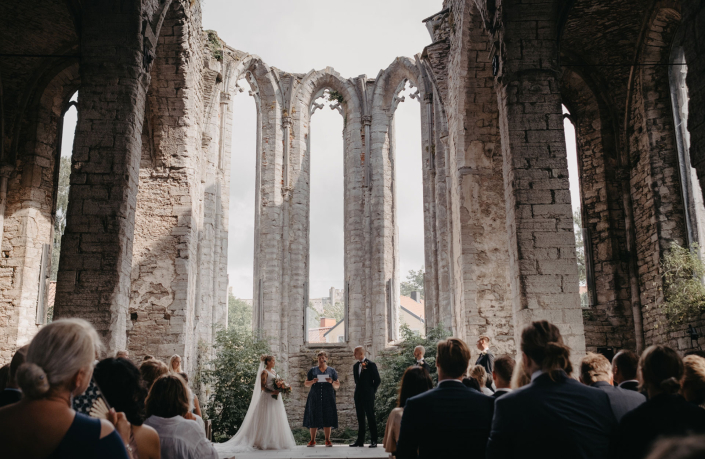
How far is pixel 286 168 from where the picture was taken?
1745cm

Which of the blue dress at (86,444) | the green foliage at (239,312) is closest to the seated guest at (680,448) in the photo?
the blue dress at (86,444)

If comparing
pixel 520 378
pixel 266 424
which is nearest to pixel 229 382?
pixel 266 424

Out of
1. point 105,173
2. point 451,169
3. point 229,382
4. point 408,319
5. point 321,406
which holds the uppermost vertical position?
point 451,169

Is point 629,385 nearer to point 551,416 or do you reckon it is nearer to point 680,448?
point 551,416

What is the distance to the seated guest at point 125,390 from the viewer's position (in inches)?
98.2

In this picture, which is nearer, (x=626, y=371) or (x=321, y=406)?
(x=626, y=371)

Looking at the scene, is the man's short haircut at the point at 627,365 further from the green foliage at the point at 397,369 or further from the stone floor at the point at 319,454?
the green foliage at the point at 397,369

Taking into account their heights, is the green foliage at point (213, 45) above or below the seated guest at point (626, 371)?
above

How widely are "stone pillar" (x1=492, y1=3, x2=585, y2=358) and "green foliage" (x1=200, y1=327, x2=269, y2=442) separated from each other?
617 centimetres

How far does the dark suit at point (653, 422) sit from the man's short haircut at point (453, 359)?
77cm

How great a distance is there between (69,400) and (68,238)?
636 cm

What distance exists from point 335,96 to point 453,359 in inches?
647

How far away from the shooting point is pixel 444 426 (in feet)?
8.83

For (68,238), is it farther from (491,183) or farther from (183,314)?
(491,183)
